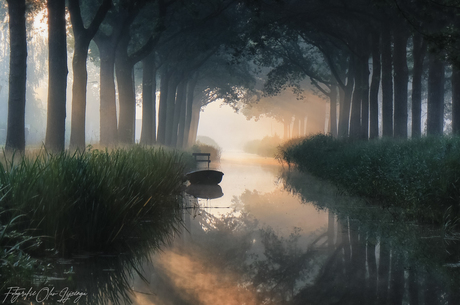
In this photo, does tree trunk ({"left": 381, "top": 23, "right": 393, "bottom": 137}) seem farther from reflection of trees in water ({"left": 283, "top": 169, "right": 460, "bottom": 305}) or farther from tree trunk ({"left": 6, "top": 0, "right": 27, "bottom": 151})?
tree trunk ({"left": 6, "top": 0, "right": 27, "bottom": 151})

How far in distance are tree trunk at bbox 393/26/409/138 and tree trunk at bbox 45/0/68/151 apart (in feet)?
43.1

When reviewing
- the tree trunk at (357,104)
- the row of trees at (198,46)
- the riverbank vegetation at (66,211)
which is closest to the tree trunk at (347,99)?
the row of trees at (198,46)

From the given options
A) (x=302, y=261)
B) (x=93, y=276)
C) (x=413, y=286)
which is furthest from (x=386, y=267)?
(x=93, y=276)

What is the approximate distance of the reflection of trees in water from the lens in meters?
3.98

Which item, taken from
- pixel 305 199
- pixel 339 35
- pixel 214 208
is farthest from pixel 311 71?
pixel 214 208

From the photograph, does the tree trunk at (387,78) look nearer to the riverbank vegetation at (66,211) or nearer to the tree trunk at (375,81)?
the tree trunk at (375,81)

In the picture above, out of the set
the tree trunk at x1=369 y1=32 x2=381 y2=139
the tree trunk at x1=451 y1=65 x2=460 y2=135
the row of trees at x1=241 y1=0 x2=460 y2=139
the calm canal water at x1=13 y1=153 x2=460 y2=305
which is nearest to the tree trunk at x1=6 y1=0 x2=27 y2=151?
the calm canal water at x1=13 y1=153 x2=460 y2=305

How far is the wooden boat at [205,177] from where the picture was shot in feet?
48.6

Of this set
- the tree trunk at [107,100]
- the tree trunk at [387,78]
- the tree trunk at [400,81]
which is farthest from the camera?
the tree trunk at [387,78]

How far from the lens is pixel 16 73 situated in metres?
12.4

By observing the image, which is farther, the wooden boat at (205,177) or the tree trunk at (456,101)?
the tree trunk at (456,101)

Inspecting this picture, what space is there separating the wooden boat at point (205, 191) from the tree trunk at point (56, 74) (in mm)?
4228

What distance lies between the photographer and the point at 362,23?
20.0m

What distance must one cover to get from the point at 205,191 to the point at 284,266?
8243mm
